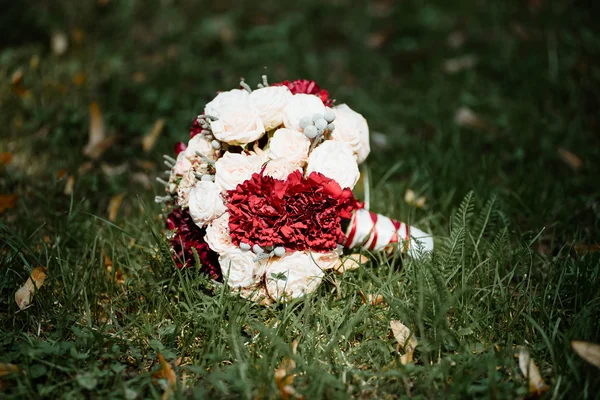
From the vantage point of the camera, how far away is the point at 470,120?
3242 millimetres

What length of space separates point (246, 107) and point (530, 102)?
7.20 feet

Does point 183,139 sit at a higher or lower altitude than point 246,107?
lower

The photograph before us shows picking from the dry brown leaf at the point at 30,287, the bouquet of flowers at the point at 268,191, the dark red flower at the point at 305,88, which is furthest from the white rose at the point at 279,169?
the dry brown leaf at the point at 30,287

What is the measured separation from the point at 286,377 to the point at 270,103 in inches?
34.2

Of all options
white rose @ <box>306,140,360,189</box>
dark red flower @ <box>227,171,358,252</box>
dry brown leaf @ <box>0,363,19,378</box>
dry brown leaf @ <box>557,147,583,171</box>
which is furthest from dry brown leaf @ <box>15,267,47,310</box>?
dry brown leaf @ <box>557,147,583,171</box>

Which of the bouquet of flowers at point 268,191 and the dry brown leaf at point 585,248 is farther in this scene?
the dry brown leaf at point 585,248

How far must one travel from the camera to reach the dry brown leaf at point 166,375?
1.53 m

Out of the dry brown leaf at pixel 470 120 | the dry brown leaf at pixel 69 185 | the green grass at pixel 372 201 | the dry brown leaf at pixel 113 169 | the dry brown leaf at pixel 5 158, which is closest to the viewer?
the green grass at pixel 372 201

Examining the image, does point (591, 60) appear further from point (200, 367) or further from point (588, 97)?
point (200, 367)

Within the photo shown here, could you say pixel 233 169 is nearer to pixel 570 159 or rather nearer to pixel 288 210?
pixel 288 210

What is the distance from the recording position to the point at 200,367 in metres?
1.60

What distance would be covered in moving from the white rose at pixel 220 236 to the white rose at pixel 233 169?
10 centimetres

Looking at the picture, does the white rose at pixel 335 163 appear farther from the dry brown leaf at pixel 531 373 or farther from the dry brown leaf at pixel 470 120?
the dry brown leaf at pixel 470 120

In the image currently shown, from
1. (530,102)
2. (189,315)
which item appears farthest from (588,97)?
(189,315)
